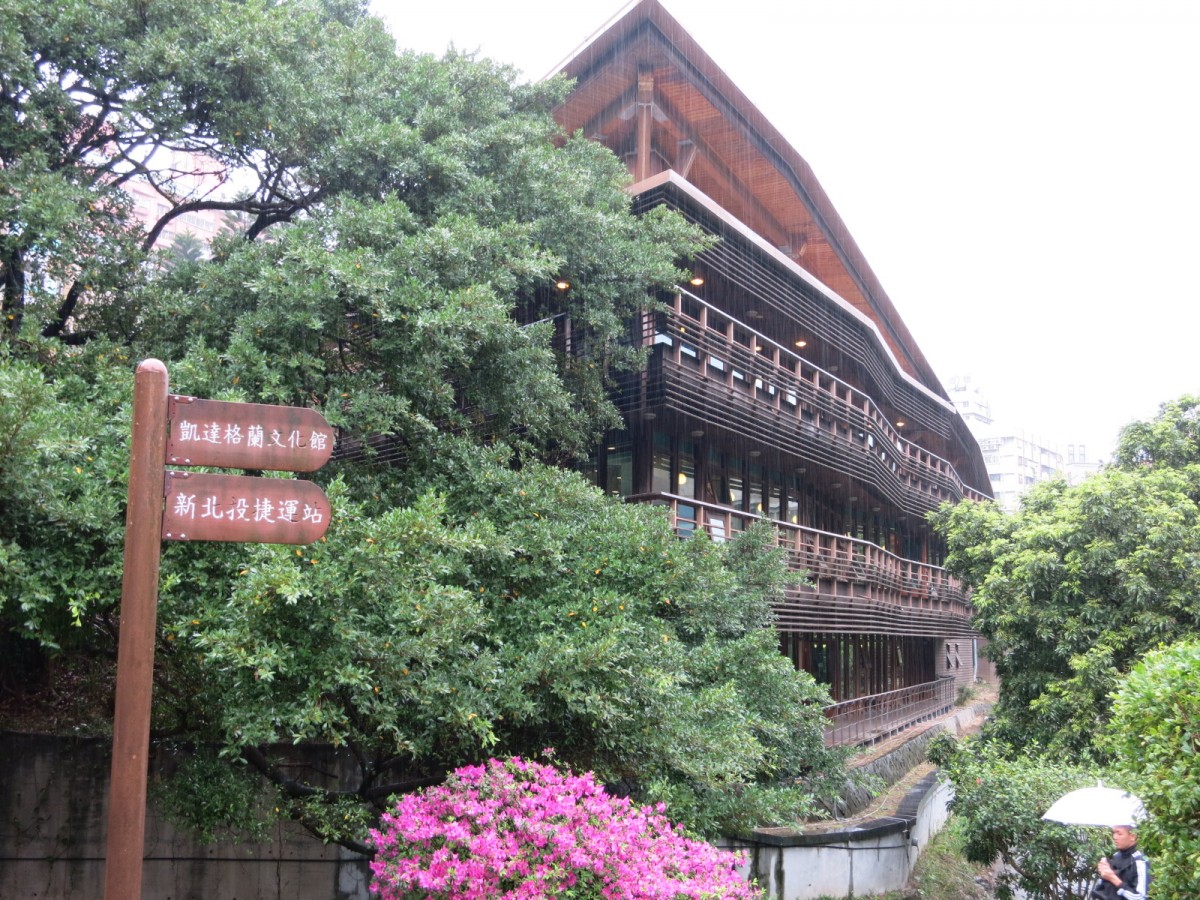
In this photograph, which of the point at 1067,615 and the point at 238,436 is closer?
the point at 238,436

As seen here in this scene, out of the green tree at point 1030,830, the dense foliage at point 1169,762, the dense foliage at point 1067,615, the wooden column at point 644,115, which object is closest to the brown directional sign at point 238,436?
the dense foliage at point 1169,762

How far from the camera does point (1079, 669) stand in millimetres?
12141

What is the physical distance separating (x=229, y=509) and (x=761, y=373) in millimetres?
10997

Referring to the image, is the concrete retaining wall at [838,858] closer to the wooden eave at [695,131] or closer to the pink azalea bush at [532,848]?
the pink azalea bush at [532,848]

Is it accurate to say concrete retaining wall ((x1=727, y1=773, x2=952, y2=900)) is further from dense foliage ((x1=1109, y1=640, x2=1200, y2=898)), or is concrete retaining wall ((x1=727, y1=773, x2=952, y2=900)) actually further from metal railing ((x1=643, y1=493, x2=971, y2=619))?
dense foliage ((x1=1109, y1=640, x2=1200, y2=898))

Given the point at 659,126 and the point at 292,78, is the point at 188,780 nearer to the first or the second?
the point at 292,78

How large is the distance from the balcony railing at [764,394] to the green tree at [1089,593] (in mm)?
3535

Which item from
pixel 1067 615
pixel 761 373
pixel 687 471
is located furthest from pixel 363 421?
pixel 1067 615

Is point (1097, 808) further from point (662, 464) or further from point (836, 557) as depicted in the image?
point (836, 557)

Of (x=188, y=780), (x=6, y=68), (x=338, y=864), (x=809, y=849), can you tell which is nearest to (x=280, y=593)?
(x=188, y=780)

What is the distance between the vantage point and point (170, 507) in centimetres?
415

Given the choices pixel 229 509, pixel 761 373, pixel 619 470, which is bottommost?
pixel 229 509

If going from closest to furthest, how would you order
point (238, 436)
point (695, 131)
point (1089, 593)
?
1. point (238, 436)
2. point (1089, 593)
3. point (695, 131)

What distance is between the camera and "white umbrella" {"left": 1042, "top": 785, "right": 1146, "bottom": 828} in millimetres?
7453
